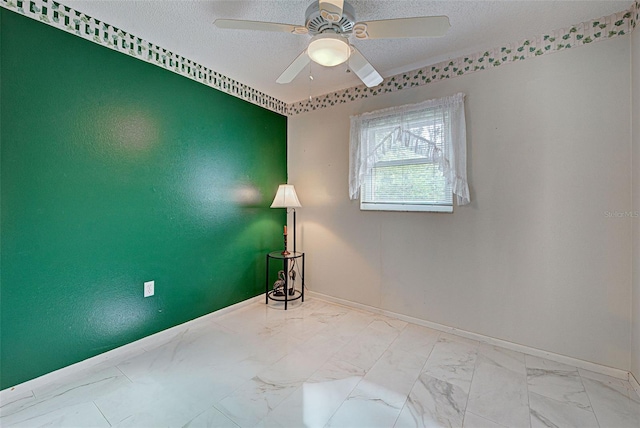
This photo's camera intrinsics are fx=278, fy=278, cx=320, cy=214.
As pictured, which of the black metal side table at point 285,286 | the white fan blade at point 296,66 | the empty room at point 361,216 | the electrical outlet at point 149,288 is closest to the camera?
the empty room at point 361,216

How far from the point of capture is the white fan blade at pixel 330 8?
125 centimetres

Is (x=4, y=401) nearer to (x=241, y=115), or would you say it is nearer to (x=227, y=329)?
(x=227, y=329)

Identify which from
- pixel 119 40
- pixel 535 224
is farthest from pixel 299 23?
pixel 535 224

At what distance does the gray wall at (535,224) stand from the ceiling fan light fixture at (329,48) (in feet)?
4.15

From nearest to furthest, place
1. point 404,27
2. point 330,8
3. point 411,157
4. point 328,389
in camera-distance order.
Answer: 1. point 330,8
2. point 404,27
3. point 328,389
4. point 411,157

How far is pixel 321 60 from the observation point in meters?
1.53

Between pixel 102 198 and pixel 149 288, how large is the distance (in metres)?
0.77

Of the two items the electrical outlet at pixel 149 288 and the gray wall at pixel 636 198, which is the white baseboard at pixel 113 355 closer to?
the electrical outlet at pixel 149 288

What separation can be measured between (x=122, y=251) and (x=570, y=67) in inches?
134

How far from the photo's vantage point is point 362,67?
1.71 metres

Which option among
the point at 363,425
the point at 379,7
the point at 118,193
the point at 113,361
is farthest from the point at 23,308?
the point at 379,7

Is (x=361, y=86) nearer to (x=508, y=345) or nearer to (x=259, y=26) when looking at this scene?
(x=259, y=26)

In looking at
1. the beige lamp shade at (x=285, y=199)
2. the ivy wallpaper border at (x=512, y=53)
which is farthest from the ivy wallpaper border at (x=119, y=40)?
the ivy wallpaper border at (x=512, y=53)

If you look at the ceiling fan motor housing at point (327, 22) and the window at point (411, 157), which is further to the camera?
the window at point (411, 157)
